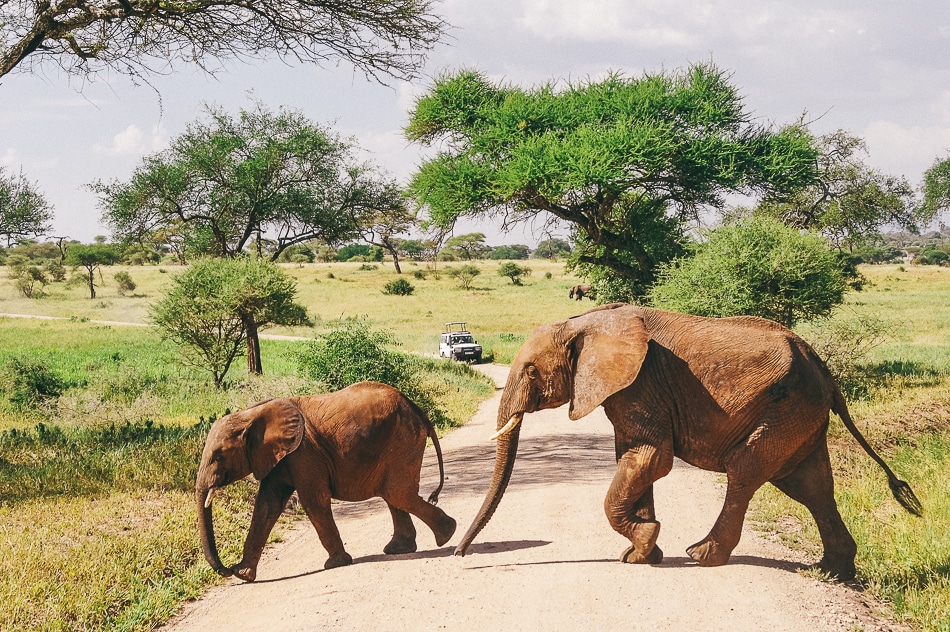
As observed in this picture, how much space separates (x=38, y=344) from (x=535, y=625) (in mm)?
36021

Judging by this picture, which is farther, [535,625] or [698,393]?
[698,393]

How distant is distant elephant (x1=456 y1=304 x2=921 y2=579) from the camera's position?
241 inches

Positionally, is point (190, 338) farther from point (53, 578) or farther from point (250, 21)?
point (53, 578)

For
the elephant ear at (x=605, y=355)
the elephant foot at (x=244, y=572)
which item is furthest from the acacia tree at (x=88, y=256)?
the elephant ear at (x=605, y=355)

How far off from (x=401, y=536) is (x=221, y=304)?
46.6 feet

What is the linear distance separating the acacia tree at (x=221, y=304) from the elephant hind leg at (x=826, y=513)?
16.4 metres

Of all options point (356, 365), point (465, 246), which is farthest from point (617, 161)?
point (465, 246)

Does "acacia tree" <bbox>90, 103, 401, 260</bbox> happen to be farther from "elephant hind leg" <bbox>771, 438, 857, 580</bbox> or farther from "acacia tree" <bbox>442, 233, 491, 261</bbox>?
"acacia tree" <bbox>442, 233, 491, 261</bbox>

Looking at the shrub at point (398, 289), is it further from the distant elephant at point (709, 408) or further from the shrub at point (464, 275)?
the distant elephant at point (709, 408)

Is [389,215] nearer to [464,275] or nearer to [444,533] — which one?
[444,533]

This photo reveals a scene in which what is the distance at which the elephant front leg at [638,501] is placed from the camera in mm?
6238

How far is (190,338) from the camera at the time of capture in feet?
68.2

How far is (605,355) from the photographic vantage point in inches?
247

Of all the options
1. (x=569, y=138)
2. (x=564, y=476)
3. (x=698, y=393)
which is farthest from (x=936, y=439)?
(x=569, y=138)
